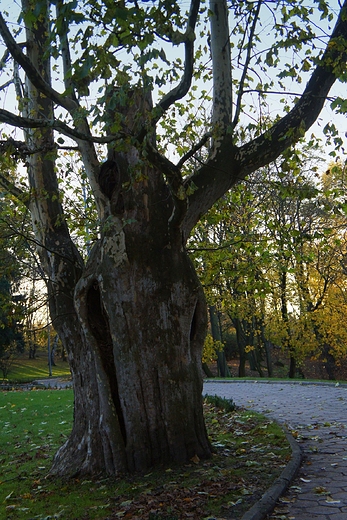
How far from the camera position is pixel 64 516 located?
Answer: 5531 millimetres

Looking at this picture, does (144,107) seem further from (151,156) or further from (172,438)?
(172,438)

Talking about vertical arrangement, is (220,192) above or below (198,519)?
above

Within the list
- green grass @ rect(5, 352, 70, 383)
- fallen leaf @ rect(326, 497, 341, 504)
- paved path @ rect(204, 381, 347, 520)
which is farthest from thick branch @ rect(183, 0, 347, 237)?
green grass @ rect(5, 352, 70, 383)

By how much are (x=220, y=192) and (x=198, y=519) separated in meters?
4.61

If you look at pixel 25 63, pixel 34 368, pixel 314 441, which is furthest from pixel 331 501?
pixel 34 368

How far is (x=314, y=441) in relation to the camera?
27.5 ft

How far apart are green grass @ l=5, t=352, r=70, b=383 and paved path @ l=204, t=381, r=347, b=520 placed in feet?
99.7

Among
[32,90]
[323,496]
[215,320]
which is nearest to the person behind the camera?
[323,496]

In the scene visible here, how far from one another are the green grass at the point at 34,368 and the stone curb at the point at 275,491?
3813cm

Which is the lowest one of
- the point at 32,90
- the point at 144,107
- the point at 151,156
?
the point at 151,156

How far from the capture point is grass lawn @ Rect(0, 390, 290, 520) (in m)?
5.30

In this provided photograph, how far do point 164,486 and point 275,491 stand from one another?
4.35 feet

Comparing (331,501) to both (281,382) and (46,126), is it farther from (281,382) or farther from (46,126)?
(281,382)

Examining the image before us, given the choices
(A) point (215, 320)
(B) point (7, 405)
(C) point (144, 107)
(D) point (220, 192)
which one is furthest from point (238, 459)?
(A) point (215, 320)
